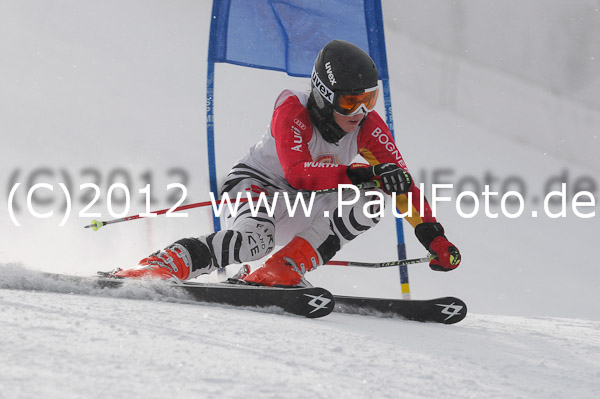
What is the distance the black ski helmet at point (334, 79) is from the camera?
3.14 m

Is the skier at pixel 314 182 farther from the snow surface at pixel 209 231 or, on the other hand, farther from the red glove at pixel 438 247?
the snow surface at pixel 209 231

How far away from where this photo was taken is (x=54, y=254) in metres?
5.24

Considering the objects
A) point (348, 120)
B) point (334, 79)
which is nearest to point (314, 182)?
point (348, 120)

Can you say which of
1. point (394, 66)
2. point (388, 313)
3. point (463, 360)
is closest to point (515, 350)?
point (463, 360)

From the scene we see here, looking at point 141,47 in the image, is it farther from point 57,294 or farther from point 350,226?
point 57,294

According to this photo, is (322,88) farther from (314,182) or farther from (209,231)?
(209,231)

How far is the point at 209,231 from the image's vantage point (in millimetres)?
5988

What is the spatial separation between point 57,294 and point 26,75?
26.5 ft

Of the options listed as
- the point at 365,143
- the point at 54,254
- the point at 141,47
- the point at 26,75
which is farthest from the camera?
the point at 141,47

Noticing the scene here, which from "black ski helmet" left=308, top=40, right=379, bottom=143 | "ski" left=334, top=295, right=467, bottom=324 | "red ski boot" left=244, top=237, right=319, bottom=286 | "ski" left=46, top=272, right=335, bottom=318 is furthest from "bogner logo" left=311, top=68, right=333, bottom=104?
"ski" left=46, top=272, right=335, bottom=318

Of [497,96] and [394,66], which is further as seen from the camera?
[394,66]

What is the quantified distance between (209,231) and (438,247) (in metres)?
3.28

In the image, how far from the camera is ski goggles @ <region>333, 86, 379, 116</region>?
124 inches

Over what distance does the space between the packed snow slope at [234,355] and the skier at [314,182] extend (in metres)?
0.59
